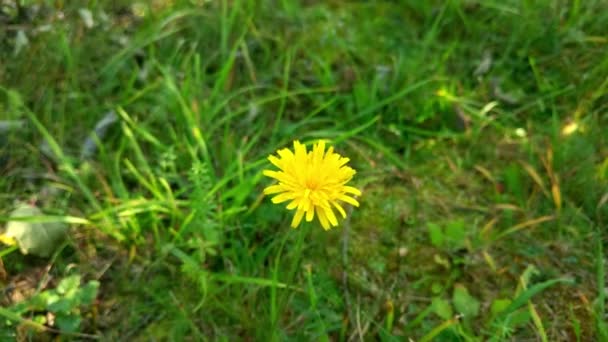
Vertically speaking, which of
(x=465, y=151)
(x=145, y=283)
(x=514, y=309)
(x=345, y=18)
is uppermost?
(x=345, y=18)

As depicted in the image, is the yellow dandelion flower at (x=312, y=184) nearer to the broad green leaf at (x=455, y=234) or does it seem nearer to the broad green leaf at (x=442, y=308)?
the broad green leaf at (x=442, y=308)

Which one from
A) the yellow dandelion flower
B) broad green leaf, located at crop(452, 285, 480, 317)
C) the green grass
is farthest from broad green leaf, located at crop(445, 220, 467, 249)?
the yellow dandelion flower

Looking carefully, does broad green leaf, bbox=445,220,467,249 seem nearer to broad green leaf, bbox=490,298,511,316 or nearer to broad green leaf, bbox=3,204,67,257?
broad green leaf, bbox=490,298,511,316

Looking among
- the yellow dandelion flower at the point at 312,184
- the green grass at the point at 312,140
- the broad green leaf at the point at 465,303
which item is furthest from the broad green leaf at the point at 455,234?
the yellow dandelion flower at the point at 312,184

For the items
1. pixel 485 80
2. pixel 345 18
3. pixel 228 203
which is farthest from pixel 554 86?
pixel 228 203

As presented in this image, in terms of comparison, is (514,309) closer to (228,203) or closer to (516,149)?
(516,149)

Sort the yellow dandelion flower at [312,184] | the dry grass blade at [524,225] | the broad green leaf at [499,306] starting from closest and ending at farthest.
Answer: the yellow dandelion flower at [312,184]
the broad green leaf at [499,306]
the dry grass blade at [524,225]

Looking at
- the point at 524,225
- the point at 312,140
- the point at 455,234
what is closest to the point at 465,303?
the point at 455,234
